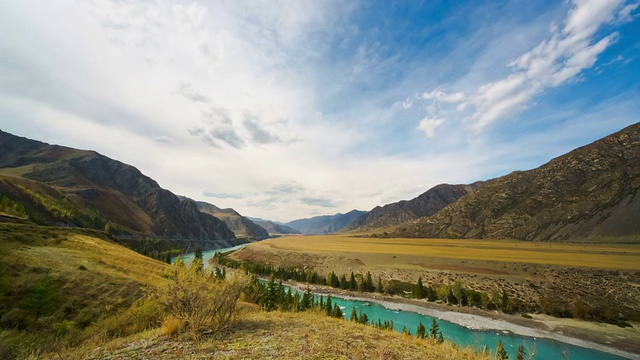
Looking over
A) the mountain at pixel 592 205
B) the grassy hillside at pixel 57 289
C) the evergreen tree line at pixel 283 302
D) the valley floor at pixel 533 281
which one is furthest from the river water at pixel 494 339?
the mountain at pixel 592 205

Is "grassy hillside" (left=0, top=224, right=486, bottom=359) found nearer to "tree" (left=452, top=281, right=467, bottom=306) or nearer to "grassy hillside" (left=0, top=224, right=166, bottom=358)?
"grassy hillside" (left=0, top=224, right=166, bottom=358)

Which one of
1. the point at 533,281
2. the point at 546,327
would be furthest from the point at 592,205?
the point at 546,327

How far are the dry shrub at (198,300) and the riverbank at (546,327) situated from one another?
5600 centimetres

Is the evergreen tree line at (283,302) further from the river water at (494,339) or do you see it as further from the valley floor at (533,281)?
the valley floor at (533,281)

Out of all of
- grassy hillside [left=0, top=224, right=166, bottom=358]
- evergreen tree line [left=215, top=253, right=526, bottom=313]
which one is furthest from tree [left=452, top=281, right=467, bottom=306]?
grassy hillside [left=0, top=224, right=166, bottom=358]

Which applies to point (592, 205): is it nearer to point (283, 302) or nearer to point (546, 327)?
point (546, 327)

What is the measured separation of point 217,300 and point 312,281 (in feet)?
272

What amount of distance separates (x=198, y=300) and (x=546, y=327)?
67.2 metres

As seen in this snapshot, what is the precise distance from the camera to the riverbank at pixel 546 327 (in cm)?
4441

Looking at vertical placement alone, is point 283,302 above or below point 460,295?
above

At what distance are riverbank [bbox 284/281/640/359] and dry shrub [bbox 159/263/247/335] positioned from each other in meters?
56.0

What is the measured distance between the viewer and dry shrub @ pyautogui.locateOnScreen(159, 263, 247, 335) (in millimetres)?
10984

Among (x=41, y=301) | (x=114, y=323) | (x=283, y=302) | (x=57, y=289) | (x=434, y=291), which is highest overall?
(x=57, y=289)

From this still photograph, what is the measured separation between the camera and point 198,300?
11.2 metres
